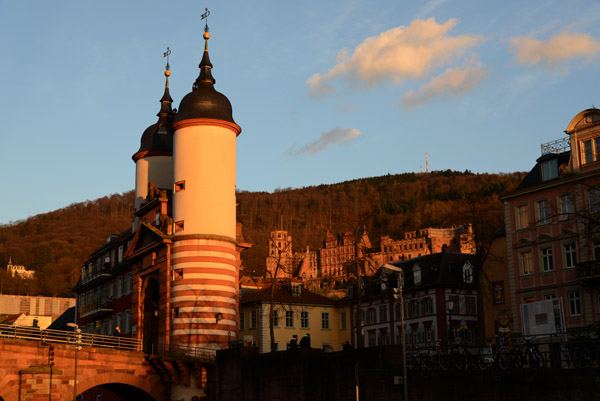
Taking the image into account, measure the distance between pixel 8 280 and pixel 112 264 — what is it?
437 ft

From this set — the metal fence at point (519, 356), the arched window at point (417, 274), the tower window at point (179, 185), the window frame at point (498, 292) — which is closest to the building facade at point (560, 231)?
the window frame at point (498, 292)

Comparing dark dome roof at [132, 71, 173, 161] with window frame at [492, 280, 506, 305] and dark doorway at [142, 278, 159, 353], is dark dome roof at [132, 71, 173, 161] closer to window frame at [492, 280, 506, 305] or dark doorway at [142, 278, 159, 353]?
dark doorway at [142, 278, 159, 353]

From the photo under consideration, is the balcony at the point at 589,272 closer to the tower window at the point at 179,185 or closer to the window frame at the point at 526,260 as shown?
the window frame at the point at 526,260

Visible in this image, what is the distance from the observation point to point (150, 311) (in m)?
58.4

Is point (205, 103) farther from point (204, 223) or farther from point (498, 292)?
point (498, 292)

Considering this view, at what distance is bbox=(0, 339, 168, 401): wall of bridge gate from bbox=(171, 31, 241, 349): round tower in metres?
3.42

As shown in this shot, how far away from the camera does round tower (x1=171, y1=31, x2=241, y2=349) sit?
5244cm

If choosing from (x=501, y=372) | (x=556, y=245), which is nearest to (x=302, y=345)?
(x=501, y=372)

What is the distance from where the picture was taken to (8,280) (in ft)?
622

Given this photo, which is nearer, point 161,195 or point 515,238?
point 515,238

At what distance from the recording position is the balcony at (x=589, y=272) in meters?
47.7

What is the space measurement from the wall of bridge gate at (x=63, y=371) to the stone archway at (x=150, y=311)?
22.2 feet

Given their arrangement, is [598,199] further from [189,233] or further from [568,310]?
[189,233]

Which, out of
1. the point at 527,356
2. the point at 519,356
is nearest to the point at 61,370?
the point at 519,356
